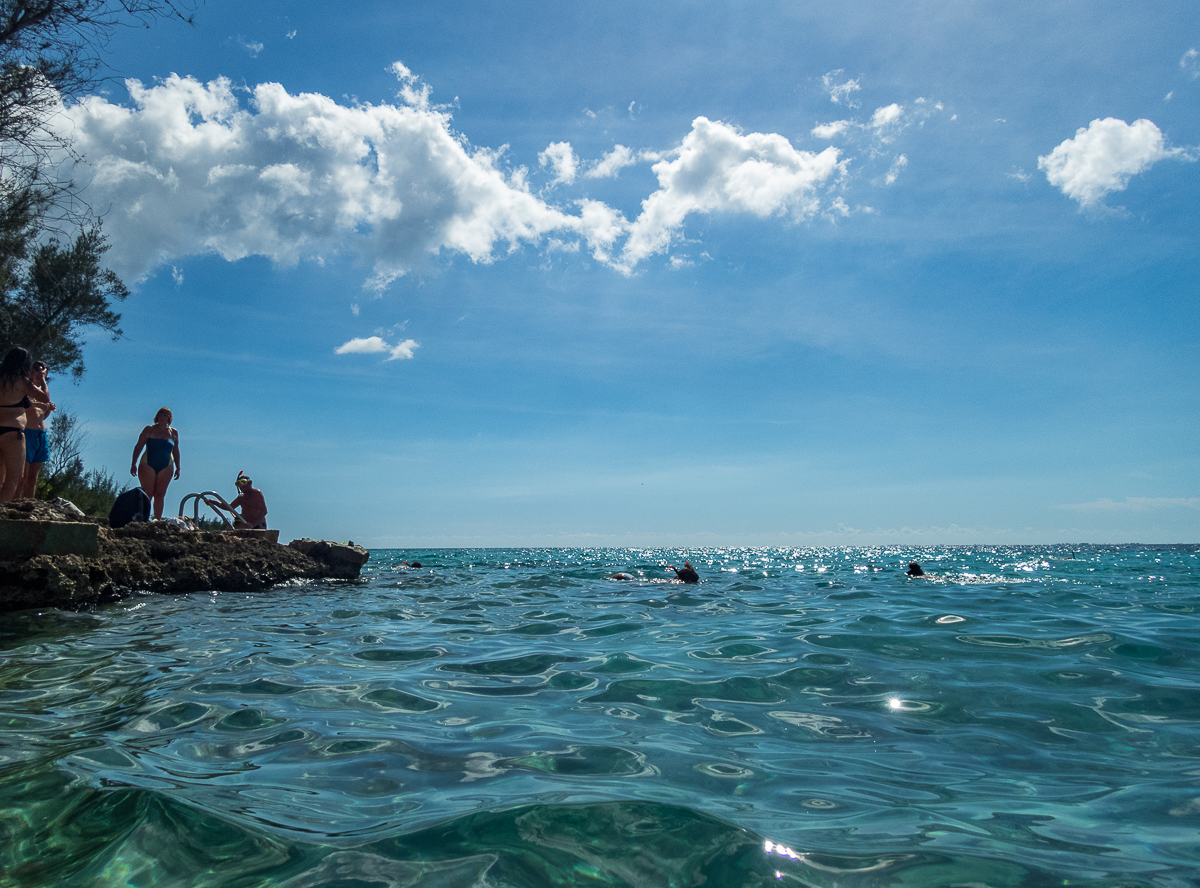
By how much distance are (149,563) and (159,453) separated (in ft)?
8.47

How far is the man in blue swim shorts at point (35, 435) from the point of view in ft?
26.3

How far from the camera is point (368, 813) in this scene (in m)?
2.04

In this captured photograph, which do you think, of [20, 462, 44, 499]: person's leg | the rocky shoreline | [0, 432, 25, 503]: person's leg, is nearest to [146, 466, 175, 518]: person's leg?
the rocky shoreline

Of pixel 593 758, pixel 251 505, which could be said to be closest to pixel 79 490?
pixel 251 505

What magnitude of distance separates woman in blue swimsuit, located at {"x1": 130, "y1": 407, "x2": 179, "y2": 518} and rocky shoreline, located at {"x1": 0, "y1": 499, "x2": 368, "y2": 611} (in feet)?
3.83

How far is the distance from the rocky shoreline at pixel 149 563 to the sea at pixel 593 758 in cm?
54

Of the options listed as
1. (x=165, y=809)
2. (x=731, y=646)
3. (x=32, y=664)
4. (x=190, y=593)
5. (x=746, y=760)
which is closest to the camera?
(x=165, y=809)

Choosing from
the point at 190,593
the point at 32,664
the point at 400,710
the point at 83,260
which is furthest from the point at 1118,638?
the point at 83,260

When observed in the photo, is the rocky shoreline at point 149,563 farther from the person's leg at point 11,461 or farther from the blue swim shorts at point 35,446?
the blue swim shorts at point 35,446

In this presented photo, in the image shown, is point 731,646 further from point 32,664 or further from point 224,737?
point 32,664

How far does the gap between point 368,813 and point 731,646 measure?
3865 millimetres

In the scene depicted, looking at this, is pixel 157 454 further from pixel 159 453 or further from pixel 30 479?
pixel 30 479

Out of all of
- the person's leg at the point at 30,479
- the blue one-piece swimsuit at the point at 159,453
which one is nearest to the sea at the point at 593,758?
the person's leg at the point at 30,479

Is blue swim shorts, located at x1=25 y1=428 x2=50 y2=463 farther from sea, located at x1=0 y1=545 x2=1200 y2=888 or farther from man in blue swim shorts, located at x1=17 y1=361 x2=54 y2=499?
sea, located at x1=0 y1=545 x2=1200 y2=888
